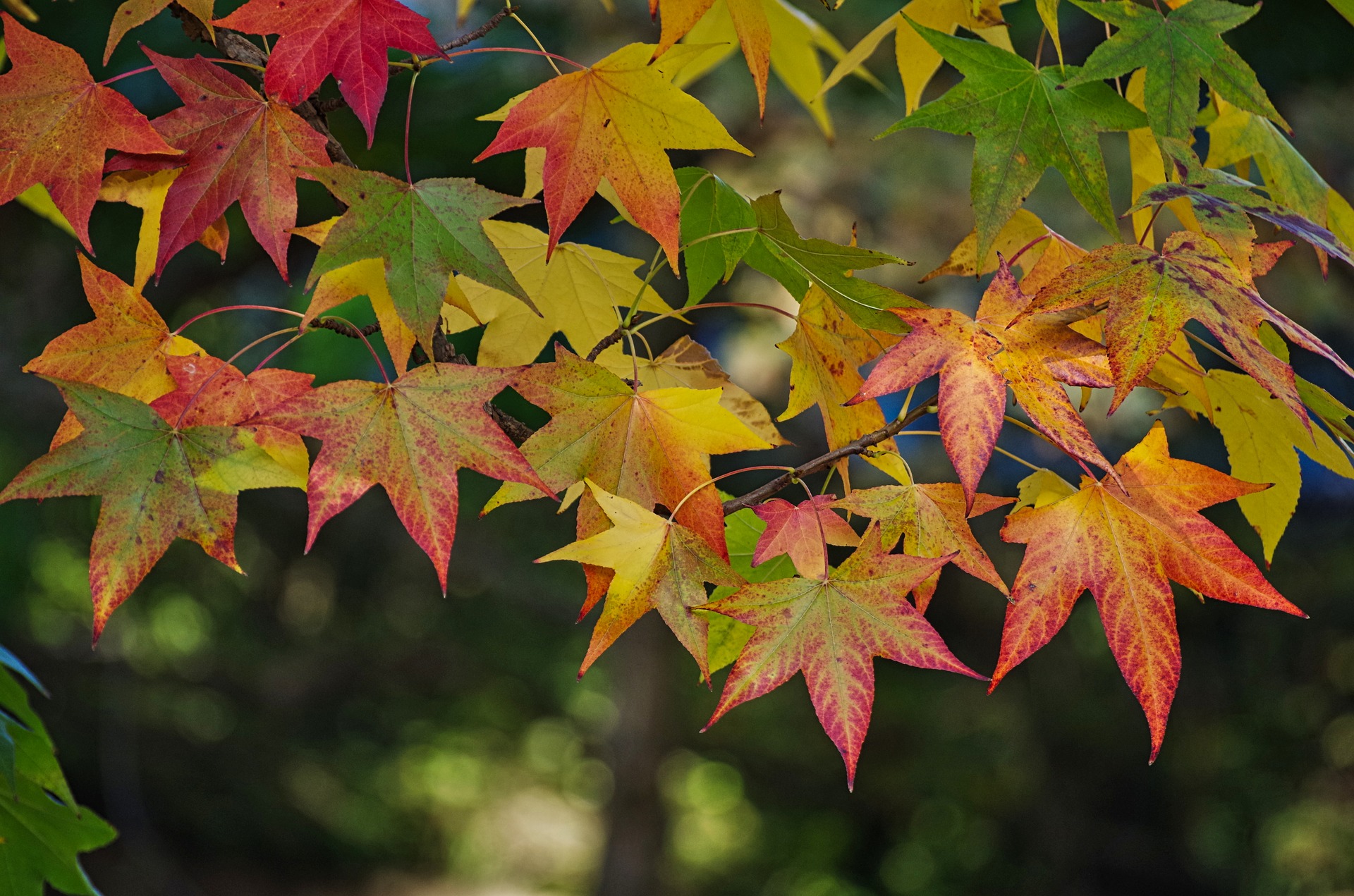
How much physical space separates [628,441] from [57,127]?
0.34 meters

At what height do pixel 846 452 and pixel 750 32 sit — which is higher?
pixel 750 32

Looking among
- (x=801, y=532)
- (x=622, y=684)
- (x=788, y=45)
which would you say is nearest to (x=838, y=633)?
(x=801, y=532)

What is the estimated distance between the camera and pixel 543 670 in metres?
5.95

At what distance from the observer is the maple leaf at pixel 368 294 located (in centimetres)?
50

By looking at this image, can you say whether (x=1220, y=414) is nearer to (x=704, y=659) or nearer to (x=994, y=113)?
(x=994, y=113)

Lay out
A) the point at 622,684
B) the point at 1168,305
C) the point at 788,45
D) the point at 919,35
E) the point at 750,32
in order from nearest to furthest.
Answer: the point at 1168,305 → the point at 750,32 → the point at 919,35 → the point at 788,45 → the point at 622,684

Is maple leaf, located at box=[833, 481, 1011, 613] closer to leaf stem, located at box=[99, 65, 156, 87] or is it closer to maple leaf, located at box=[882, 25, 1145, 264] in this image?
maple leaf, located at box=[882, 25, 1145, 264]

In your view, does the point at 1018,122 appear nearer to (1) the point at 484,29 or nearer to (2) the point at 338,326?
(1) the point at 484,29

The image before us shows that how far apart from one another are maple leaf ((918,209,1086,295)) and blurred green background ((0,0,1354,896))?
1367 mm

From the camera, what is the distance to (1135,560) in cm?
51

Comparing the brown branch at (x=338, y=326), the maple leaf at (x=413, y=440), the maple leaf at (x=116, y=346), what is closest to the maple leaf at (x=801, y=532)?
the maple leaf at (x=413, y=440)

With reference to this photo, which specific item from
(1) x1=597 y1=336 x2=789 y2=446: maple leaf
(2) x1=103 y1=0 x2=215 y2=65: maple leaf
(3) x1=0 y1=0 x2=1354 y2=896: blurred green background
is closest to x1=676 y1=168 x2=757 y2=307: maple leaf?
(1) x1=597 y1=336 x2=789 y2=446: maple leaf

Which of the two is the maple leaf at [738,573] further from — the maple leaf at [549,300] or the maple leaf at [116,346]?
the maple leaf at [116,346]

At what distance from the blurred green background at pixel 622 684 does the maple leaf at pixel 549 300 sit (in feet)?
3.83
